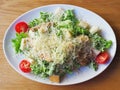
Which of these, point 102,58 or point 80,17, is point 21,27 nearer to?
point 80,17

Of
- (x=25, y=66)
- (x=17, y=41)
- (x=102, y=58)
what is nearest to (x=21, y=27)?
(x=17, y=41)

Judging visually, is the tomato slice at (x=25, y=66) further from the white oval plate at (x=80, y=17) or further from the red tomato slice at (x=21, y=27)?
the red tomato slice at (x=21, y=27)

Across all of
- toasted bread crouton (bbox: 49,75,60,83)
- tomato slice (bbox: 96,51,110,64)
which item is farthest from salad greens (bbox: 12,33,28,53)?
tomato slice (bbox: 96,51,110,64)

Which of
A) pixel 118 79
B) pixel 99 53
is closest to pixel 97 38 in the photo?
pixel 99 53

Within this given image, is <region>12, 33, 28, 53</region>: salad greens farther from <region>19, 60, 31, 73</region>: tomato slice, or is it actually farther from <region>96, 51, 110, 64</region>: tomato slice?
<region>96, 51, 110, 64</region>: tomato slice

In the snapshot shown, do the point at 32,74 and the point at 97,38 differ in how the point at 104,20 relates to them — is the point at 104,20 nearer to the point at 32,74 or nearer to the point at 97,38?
the point at 97,38

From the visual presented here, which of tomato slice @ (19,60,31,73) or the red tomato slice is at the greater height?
the red tomato slice

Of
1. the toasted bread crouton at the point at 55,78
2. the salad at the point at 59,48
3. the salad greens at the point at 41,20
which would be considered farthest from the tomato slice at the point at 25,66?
the salad greens at the point at 41,20
